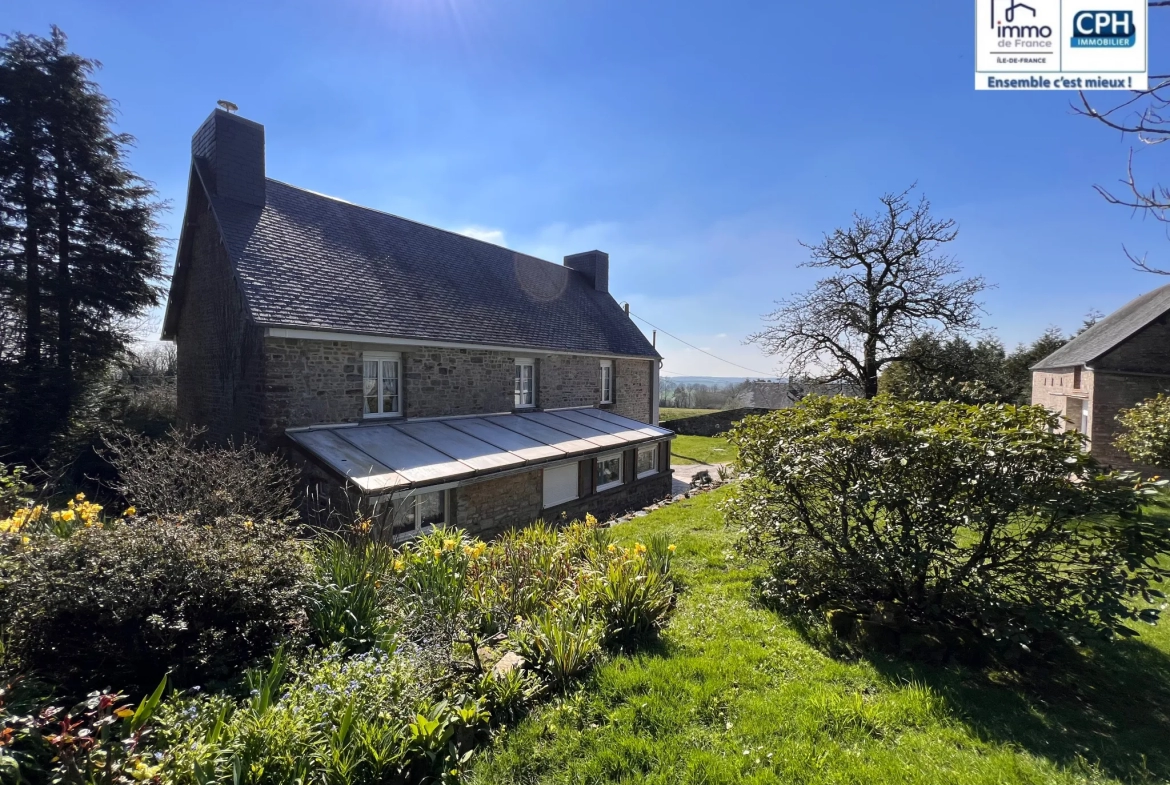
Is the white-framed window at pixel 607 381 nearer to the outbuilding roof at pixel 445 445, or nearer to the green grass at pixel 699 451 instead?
the outbuilding roof at pixel 445 445

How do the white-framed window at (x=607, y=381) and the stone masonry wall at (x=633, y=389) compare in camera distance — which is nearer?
the white-framed window at (x=607, y=381)

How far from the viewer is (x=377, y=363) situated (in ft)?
41.4

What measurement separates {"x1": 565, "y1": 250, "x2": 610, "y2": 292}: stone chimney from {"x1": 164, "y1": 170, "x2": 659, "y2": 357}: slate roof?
3.53 m

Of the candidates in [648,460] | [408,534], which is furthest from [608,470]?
[408,534]

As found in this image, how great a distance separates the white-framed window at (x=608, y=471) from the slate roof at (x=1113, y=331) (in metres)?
17.8

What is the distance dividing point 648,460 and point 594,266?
1095cm

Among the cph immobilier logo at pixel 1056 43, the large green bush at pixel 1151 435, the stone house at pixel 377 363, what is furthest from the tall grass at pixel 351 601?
the large green bush at pixel 1151 435

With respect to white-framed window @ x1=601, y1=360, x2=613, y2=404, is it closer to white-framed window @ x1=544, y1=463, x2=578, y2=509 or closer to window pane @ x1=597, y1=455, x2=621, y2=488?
window pane @ x1=597, y1=455, x2=621, y2=488

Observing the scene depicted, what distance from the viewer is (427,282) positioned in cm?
1528

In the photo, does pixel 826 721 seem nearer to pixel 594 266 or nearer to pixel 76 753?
pixel 76 753

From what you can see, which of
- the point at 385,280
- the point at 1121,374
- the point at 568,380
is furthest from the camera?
the point at 568,380

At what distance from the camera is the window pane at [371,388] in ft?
40.4

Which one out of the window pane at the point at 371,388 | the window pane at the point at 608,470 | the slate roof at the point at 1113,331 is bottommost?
the window pane at the point at 608,470

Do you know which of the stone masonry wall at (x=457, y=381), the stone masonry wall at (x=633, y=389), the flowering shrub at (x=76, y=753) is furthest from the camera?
the stone masonry wall at (x=633, y=389)
